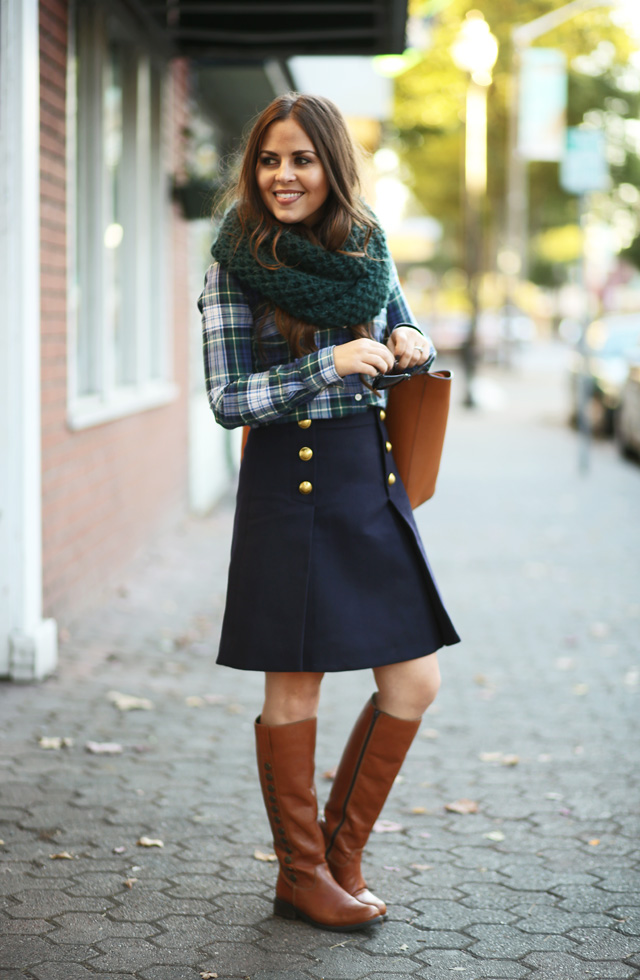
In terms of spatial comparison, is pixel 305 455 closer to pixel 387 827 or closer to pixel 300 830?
pixel 300 830

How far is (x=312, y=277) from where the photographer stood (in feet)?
9.16

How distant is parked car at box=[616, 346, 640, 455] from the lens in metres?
14.9

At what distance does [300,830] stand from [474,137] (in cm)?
2479

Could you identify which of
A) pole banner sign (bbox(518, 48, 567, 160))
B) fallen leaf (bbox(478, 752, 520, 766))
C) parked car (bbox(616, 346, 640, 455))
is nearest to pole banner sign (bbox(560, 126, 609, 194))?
parked car (bbox(616, 346, 640, 455))

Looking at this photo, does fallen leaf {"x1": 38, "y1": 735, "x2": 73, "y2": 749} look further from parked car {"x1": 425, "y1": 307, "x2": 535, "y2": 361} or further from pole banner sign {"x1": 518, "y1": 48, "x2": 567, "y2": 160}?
parked car {"x1": 425, "y1": 307, "x2": 535, "y2": 361}

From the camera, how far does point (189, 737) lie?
187 inches

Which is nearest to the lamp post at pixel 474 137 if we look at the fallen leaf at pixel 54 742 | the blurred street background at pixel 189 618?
the blurred street background at pixel 189 618

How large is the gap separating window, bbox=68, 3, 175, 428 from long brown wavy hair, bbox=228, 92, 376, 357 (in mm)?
3520

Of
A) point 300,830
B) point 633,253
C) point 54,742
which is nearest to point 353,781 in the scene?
point 300,830

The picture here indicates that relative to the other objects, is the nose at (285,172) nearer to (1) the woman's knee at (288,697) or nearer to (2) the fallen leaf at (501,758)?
(1) the woman's knee at (288,697)

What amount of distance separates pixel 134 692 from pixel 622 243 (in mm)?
46819

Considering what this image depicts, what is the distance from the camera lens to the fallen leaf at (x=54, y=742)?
452cm

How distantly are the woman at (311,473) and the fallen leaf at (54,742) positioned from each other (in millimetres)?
1669

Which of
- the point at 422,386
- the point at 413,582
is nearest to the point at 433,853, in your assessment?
the point at 413,582
